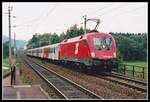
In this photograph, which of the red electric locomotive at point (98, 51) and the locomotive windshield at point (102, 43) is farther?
the locomotive windshield at point (102, 43)

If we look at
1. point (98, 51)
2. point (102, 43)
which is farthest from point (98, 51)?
point (102, 43)

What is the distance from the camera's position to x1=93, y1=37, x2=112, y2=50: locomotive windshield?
1232 inches

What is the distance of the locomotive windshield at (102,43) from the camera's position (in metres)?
31.3

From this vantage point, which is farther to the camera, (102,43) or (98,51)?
(102,43)

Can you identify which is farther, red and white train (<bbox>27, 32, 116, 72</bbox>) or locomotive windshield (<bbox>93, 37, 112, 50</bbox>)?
locomotive windshield (<bbox>93, 37, 112, 50</bbox>)

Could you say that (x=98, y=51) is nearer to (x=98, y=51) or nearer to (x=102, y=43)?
(x=98, y=51)

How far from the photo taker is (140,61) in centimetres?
6512

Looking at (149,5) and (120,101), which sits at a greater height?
(149,5)

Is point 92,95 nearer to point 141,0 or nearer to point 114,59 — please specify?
point 141,0

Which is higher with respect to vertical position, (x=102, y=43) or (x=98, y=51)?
(x=102, y=43)

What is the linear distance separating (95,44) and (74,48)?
219 inches

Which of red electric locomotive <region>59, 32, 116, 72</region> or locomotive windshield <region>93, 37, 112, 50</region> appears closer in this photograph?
red electric locomotive <region>59, 32, 116, 72</region>

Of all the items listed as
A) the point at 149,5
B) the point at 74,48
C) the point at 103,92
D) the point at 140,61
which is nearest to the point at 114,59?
the point at 74,48

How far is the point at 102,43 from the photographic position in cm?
3152
